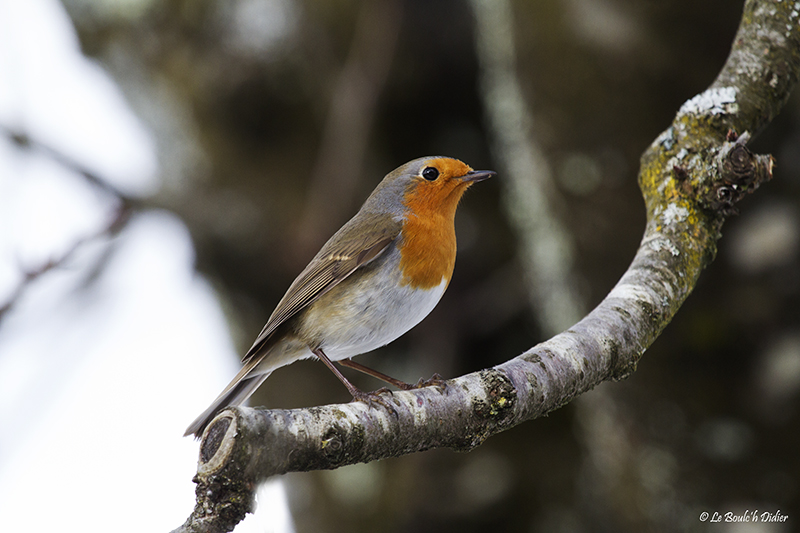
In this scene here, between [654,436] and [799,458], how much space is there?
0.73 m

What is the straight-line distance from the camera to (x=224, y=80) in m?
4.25

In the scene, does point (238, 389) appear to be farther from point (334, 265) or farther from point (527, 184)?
point (527, 184)

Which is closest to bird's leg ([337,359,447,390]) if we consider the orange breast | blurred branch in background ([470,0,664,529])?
the orange breast

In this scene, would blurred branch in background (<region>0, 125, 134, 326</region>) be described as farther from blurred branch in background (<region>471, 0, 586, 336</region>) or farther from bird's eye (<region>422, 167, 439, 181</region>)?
blurred branch in background (<region>471, 0, 586, 336</region>)

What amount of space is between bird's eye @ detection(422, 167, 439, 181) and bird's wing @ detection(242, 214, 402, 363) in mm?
317

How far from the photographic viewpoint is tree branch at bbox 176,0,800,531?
1186 millimetres

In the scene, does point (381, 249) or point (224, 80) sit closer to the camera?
point (381, 249)

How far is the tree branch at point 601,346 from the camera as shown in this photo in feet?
3.89

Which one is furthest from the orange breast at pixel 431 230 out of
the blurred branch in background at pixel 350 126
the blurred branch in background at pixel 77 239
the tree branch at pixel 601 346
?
the blurred branch in background at pixel 77 239

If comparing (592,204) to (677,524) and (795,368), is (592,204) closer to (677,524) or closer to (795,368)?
(795,368)

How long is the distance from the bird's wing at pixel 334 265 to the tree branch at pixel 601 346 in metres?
0.96

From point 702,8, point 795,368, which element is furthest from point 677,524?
point 702,8

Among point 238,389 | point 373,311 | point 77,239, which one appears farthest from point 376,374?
point 77,239

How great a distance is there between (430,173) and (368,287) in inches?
26.4
